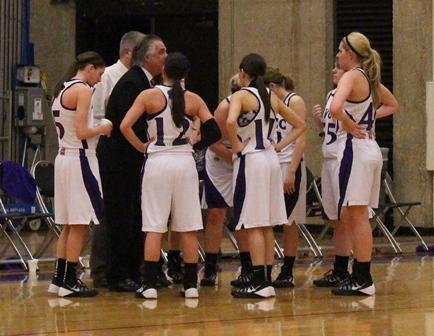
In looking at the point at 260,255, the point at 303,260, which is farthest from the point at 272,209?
the point at 303,260

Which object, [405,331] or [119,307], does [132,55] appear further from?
[405,331]

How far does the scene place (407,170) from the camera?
602 inches

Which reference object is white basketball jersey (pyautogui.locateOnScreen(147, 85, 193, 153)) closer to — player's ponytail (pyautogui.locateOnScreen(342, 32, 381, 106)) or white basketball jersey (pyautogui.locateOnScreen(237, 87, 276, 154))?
white basketball jersey (pyautogui.locateOnScreen(237, 87, 276, 154))

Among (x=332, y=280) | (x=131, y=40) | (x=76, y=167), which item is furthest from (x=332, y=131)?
(x=76, y=167)

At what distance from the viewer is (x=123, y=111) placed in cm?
950

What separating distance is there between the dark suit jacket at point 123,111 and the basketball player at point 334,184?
1477mm

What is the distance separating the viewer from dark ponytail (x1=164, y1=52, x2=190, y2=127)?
886 cm

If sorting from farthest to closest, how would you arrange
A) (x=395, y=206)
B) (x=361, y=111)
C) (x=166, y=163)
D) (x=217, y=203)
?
(x=395, y=206) < (x=217, y=203) < (x=361, y=111) < (x=166, y=163)

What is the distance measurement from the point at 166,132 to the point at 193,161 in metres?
0.31

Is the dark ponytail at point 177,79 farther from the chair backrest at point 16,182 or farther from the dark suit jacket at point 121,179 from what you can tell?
the chair backrest at point 16,182

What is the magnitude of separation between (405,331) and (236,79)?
3062mm

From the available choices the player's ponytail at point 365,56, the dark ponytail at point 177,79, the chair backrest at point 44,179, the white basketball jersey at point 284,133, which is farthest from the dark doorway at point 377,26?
the dark ponytail at point 177,79

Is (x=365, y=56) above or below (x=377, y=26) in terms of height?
below

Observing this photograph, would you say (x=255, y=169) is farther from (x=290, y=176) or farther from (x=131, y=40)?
(x=131, y=40)
